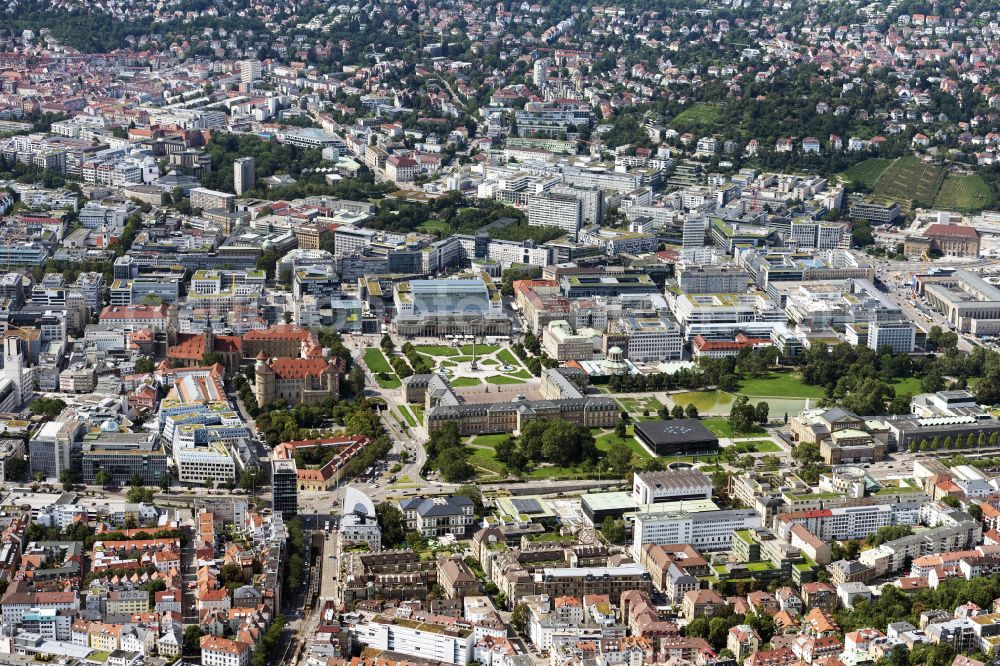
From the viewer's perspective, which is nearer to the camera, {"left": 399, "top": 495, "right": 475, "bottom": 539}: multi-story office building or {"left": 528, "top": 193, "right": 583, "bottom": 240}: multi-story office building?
{"left": 399, "top": 495, "right": 475, "bottom": 539}: multi-story office building

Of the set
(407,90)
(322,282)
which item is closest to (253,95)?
(407,90)

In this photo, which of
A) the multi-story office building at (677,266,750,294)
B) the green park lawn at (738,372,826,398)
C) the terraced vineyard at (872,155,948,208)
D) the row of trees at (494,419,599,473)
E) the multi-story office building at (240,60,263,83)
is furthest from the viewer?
the multi-story office building at (240,60,263,83)

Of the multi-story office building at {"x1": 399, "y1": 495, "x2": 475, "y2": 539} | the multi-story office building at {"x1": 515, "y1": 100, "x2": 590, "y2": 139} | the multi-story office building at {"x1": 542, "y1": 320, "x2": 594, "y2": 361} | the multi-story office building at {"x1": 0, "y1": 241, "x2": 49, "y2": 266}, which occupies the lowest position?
the multi-story office building at {"x1": 399, "y1": 495, "x2": 475, "y2": 539}

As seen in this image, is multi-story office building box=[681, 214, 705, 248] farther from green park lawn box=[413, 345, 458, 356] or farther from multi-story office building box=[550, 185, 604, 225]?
green park lawn box=[413, 345, 458, 356]

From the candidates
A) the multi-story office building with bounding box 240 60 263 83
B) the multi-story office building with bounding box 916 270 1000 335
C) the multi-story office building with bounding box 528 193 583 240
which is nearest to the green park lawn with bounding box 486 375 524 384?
the multi-story office building with bounding box 916 270 1000 335

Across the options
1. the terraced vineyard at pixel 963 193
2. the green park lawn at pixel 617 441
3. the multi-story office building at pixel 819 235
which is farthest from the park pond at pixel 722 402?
the terraced vineyard at pixel 963 193

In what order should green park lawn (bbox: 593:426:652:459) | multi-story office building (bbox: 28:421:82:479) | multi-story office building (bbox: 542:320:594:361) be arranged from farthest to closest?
multi-story office building (bbox: 542:320:594:361), green park lawn (bbox: 593:426:652:459), multi-story office building (bbox: 28:421:82:479)

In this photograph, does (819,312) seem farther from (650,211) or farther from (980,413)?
→ (650,211)
